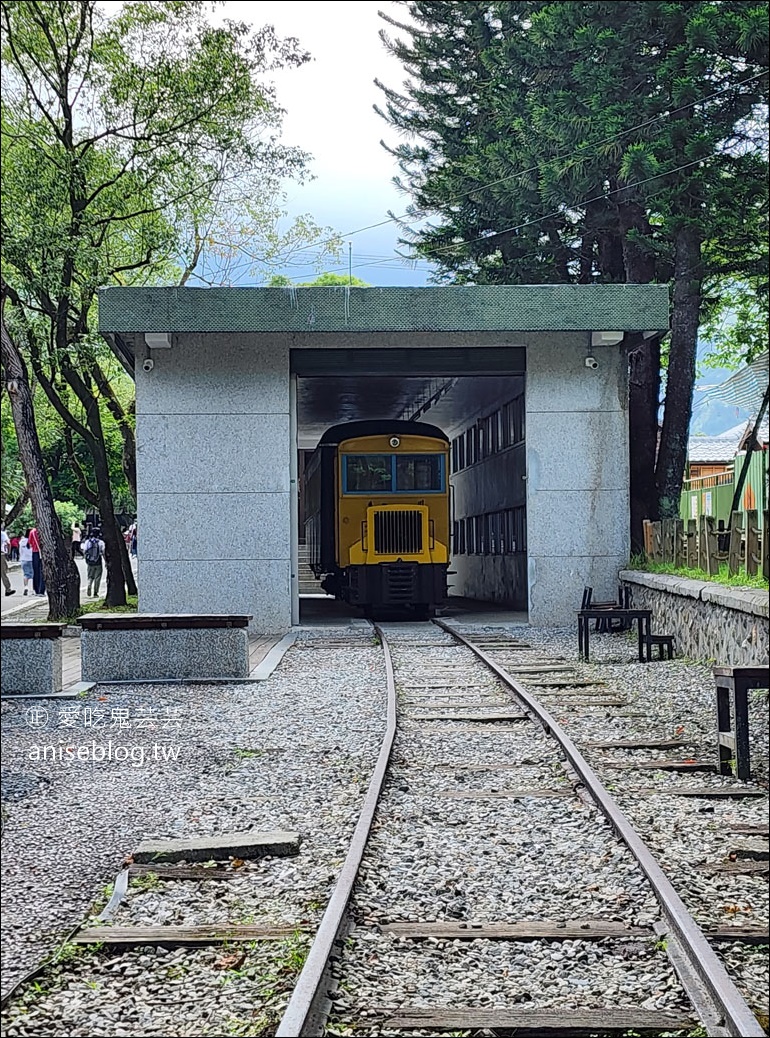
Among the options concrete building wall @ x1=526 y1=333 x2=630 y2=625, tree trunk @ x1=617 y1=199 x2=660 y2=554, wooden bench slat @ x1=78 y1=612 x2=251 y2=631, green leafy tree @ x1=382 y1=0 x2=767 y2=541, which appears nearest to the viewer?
wooden bench slat @ x1=78 y1=612 x2=251 y2=631

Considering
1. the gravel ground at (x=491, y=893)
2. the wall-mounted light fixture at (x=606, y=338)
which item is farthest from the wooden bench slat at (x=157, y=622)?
the wall-mounted light fixture at (x=606, y=338)

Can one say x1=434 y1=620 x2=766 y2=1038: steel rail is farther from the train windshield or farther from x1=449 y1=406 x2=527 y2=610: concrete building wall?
x1=449 y1=406 x2=527 y2=610: concrete building wall

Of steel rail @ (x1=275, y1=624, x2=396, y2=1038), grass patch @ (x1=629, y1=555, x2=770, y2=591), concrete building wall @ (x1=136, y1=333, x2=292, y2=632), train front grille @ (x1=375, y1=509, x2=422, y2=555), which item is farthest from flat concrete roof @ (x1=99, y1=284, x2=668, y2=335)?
steel rail @ (x1=275, y1=624, x2=396, y2=1038)

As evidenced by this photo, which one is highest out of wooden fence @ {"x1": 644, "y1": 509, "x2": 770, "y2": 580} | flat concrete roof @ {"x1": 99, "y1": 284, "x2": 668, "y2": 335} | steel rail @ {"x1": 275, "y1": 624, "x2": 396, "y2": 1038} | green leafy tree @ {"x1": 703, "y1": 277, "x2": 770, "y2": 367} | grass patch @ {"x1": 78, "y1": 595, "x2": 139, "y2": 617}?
green leafy tree @ {"x1": 703, "y1": 277, "x2": 770, "y2": 367}

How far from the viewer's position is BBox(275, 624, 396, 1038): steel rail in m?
3.88

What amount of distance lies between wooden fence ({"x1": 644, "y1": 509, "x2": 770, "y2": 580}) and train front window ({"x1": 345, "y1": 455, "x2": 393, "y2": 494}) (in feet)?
16.5

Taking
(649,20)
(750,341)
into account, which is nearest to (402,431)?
(649,20)

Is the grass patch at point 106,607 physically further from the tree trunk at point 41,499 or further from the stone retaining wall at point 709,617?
the stone retaining wall at point 709,617

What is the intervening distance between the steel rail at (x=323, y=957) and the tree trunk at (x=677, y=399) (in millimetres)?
16643

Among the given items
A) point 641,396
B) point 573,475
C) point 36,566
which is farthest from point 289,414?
point 36,566

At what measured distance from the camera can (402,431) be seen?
22.7 meters

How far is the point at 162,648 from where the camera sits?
1298cm

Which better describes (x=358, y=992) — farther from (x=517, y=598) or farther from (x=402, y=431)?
(x=517, y=598)

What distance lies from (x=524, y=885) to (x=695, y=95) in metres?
17.2
